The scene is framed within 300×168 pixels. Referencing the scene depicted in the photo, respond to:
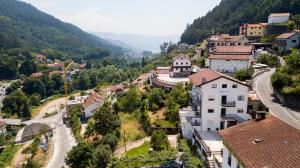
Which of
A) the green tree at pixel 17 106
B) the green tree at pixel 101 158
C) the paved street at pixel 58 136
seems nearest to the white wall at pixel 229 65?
the paved street at pixel 58 136

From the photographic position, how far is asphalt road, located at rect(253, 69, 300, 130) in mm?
33469

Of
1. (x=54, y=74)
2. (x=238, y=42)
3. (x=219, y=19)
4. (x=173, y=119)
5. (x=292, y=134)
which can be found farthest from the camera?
(x=219, y=19)

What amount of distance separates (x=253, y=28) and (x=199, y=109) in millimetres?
58059

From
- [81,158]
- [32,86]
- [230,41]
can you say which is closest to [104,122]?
[81,158]

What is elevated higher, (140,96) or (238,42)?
(238,42)

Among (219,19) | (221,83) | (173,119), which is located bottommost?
(173,119)

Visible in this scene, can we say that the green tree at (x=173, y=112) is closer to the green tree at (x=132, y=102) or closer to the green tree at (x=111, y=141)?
the green tree at (x=111, y=141)

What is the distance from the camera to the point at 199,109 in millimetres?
34969

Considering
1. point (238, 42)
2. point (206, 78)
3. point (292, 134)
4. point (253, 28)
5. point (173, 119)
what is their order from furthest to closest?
point (253, 28)
point (238, 42)
point (173, 119)
point (206, 78)
point (292, 134)

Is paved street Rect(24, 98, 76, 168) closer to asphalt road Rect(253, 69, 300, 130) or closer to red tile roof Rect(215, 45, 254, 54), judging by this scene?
asphalt road Rect(253, 69, 300, 130)

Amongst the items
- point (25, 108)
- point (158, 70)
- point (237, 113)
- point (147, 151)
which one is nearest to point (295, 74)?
point (237, 113)

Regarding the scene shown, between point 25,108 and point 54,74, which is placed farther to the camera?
point 54,74

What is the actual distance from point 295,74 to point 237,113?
1287 centimetres

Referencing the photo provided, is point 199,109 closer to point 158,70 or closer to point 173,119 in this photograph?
point 173,119
